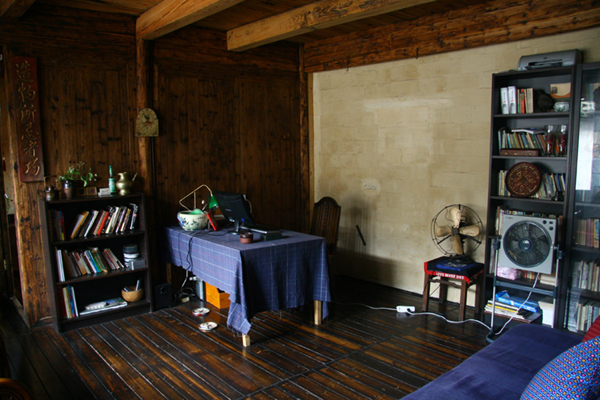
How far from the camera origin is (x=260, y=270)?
3.61 metres

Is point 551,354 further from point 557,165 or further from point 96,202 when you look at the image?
point 96,202

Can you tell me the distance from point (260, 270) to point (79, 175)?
1985 millimetres

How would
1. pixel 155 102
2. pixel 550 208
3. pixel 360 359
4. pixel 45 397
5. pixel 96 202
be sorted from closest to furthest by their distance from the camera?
pixel 45 397, pixel 360 359, pixel 550 208, pixel 96 202, pixel 155 102

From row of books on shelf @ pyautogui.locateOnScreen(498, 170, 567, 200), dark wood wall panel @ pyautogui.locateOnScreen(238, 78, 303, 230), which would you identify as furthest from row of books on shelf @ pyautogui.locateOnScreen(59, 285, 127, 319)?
row of books on shelf @ pyautogui.locateOnScreen(498, 170, 567, 200)

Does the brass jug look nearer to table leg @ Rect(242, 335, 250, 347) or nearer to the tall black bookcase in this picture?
table leg @ Rect(242, 335, 250, 347)

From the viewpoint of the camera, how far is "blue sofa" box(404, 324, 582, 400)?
209 cm

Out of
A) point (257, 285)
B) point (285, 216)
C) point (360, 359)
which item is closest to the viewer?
point (360, 359)

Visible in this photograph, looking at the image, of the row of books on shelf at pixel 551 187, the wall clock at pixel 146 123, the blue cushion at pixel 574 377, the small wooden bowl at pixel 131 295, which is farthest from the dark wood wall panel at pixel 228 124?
the blue cushion at pixel 574 377

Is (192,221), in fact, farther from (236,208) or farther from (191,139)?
(191,139)

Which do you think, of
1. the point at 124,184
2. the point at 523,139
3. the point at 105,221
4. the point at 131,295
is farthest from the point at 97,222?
the point at 523,139

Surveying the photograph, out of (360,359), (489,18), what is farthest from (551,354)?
(489,18)

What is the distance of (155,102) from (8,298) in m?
2.63

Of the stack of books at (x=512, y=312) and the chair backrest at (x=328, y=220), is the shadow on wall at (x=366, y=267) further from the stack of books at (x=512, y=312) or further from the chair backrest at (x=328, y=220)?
the stack of books at (x=512, y=312)

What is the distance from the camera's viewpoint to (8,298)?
15.8ft
